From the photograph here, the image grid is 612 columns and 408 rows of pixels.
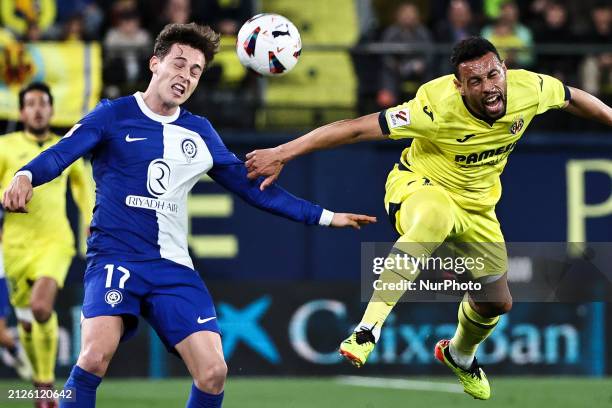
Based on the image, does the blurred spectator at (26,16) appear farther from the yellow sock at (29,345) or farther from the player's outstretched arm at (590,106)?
the player's outstretched arm at (590,106)

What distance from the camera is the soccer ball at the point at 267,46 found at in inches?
328

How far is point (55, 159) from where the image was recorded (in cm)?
696

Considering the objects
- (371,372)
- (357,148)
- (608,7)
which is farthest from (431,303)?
(608,7)

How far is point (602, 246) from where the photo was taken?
13.2 metres

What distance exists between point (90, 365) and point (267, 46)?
2.50 m

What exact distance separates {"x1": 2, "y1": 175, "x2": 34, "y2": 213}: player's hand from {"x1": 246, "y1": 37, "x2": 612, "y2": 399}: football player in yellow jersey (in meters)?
1.41

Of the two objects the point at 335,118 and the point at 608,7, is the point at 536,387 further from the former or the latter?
the point at 608,7

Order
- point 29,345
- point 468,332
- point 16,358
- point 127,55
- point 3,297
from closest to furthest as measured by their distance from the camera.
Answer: point 468,332, point 29,345, point 3,297, point 16,358, point 127,55

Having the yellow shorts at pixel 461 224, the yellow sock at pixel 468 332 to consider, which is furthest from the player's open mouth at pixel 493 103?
the yellow sock at pixel 468 332

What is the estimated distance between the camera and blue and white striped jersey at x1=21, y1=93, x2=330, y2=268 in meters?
7.12

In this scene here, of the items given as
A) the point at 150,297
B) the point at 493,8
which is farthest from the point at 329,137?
the point at 493,8

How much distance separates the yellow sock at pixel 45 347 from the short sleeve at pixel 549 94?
165 inches

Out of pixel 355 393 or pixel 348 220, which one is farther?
pixel 355 393

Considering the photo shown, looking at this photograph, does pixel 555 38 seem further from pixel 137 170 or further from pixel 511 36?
pixel 137 170
